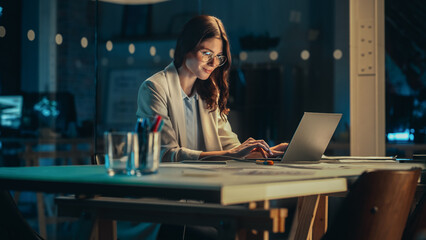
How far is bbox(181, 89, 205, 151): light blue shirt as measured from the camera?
3.05 meters

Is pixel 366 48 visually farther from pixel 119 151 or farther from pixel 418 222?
pixel 119 151

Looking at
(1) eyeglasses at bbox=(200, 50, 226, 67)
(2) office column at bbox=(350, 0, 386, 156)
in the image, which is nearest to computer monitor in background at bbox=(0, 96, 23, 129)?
(1) eyeglasses at bbox=(200, 50, 226, 67)

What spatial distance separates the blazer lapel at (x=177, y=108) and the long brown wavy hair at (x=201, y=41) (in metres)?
0.19

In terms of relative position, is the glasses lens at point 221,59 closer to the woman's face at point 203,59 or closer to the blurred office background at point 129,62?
the woman's face at point 203,59

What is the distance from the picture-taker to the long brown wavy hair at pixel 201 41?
3018 mm

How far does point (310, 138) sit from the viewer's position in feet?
7.07

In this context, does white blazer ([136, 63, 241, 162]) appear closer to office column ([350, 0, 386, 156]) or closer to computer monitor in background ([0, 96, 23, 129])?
office column ([350, 0, 386, 156])

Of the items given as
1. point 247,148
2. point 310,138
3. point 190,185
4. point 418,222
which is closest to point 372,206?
point 418,222

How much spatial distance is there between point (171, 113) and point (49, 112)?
1.98 meters

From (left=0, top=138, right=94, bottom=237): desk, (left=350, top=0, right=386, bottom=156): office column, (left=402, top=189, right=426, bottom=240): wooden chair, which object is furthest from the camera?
(left=0, top=138, right=94, bottom=237): desk

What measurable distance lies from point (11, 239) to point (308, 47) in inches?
122

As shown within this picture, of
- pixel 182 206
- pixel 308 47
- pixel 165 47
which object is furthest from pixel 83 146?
pixel 182 206

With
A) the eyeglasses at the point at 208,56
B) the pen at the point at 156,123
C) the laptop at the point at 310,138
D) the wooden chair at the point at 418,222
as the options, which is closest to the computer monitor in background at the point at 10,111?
the eyeglasses at the point at 208,56

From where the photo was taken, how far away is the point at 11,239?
1627 mm
